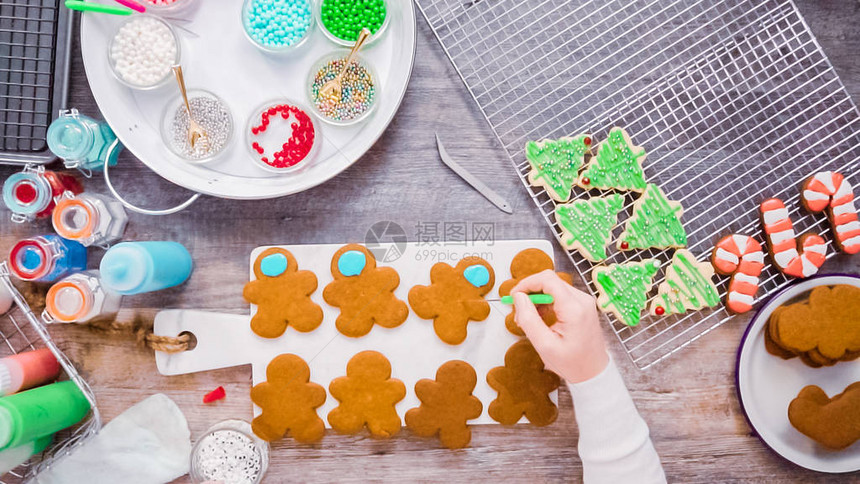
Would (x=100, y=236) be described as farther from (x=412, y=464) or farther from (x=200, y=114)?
(x=412, y=464)

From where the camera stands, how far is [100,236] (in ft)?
5.23

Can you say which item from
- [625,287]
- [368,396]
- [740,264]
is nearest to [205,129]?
[368,396]

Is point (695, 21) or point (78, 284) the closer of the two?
point (78, 284)

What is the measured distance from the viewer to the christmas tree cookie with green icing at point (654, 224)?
5.23ft

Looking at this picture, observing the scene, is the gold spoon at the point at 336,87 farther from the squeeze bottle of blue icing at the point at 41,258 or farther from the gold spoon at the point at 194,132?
the squeeze bottle of blue icing at the point at 41,258

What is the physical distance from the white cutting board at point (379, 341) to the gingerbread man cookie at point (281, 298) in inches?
1.2

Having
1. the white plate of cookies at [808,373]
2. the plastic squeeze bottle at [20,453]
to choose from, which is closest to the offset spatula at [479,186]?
the white plate of cookies at [808,373]

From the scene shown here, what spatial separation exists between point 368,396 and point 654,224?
2.91ft

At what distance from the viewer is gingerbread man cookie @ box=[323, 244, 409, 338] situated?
1.64m

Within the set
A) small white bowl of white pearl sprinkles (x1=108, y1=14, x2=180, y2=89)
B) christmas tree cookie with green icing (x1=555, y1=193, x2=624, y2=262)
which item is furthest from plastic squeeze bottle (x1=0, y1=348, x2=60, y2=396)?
christmas tree cookie with green icing (x1=555, y1=193, x2=624, y2=262)

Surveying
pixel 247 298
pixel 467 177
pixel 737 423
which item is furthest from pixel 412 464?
pixel 737 423

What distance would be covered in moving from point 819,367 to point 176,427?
1762 mm

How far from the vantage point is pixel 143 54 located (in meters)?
1.57

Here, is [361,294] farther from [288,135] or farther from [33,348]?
[33,348]
